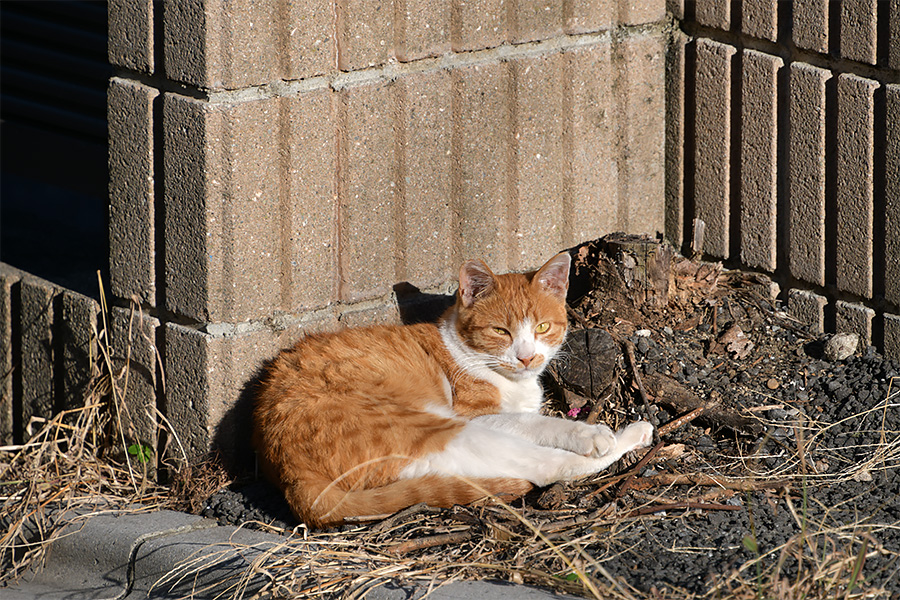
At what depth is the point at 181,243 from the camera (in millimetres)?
3512

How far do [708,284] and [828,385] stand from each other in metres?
0.65

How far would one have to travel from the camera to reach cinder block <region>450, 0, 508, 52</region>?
3.84 m

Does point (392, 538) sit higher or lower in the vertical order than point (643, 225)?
lower

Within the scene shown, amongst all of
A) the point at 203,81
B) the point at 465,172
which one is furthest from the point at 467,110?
the point at 203,81

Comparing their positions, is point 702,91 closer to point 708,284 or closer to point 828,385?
point 708,284

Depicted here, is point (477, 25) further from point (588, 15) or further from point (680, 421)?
point (680, 421)

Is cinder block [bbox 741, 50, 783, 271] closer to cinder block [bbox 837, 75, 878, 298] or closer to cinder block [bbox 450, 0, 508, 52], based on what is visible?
cinder block [bbox 837, 75, 878, 298]

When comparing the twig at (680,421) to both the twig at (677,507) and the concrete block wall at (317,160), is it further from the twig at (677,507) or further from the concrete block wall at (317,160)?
the concrete block wall at (317,160)

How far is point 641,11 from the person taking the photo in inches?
171

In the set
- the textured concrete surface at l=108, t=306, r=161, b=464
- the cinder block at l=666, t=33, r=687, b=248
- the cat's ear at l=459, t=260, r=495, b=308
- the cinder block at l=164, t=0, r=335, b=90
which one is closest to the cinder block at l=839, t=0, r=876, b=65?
the cinder block at l=666, t=33, r=687, b=248

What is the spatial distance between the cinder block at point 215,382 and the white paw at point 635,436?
1.14 meters

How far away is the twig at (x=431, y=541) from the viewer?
3.08 m

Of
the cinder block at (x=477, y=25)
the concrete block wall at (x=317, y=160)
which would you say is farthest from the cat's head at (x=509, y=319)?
the cinder block at (x=477, y=25)

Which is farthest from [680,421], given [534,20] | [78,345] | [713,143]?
[78,345]
